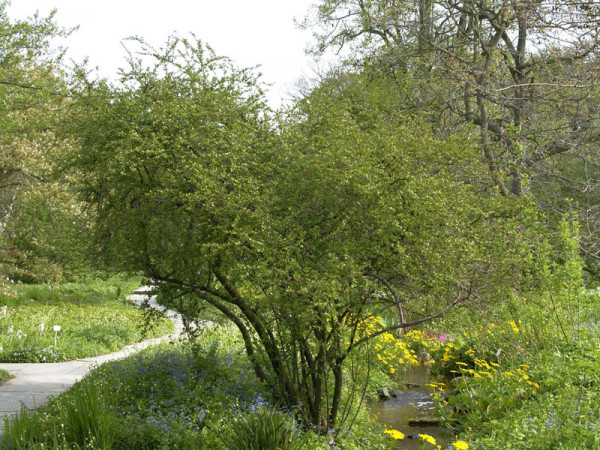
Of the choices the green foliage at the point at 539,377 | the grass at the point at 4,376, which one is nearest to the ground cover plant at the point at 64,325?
the grass at the point at 4,376

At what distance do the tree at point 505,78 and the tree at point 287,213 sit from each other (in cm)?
436

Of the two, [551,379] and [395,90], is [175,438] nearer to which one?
[551,379]

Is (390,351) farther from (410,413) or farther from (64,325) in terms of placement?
(64,325)

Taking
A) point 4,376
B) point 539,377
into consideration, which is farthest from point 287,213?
point 4,376

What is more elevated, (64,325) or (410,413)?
(64,325)

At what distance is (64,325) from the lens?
11.1 metres

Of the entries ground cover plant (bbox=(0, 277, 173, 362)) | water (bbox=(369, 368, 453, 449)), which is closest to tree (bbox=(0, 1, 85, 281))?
ground cover plant (bbox=(0, 277, 173, 362))

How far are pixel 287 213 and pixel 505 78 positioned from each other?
6.99 metres

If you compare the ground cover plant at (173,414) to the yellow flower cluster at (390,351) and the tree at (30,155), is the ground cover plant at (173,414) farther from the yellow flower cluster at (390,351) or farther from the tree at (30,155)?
the tree at (30,155)

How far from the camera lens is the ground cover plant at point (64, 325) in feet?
30.7

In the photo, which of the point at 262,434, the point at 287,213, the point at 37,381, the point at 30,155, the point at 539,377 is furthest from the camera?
the point at 30,155

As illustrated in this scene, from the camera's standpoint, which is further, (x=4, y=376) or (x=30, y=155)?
(x=30, y=155)

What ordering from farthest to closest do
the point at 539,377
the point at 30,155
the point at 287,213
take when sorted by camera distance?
the point at 30,155, the point at 539,377, the point at 287,213

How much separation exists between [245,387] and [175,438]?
137 cm
